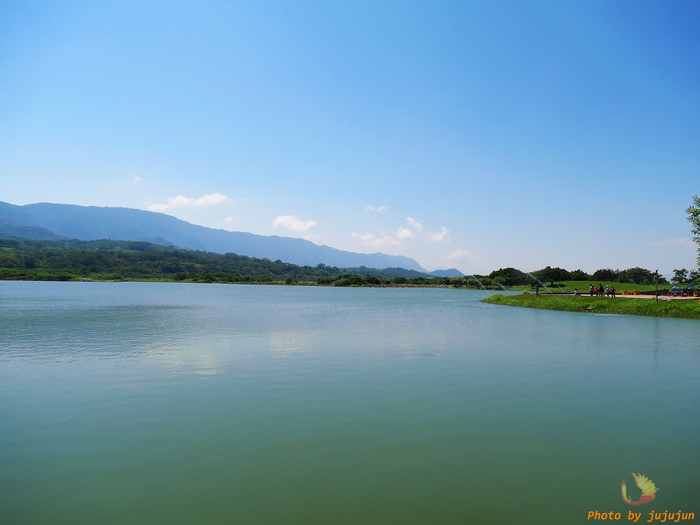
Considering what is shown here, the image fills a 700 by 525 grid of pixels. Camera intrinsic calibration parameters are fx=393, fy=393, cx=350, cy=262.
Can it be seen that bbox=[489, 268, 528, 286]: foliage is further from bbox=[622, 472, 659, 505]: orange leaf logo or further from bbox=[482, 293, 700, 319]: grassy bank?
bbox=[622, 472, 659, 505]: orange leaf logo

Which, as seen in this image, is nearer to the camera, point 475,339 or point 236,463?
point 236,463

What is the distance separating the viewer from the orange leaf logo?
7.14 metres

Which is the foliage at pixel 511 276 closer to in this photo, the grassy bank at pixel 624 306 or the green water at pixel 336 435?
the grassy bank at pixel 624 306

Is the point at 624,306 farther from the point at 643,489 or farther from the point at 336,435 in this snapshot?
the point at 336,435

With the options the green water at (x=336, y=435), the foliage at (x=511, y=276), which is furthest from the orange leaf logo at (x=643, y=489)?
the foliage at (x=511, y=276)

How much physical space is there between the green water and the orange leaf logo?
0.14 meters

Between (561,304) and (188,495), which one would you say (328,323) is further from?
(561,304)

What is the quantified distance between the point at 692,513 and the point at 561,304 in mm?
52019

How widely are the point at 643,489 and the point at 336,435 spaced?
6.36 metres

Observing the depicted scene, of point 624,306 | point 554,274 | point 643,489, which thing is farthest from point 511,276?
point 643,489

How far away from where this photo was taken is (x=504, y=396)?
44.0 feet

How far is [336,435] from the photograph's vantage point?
9805 millimetres

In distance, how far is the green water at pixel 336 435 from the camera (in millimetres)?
6855

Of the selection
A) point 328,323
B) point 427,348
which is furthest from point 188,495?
point 328,323
